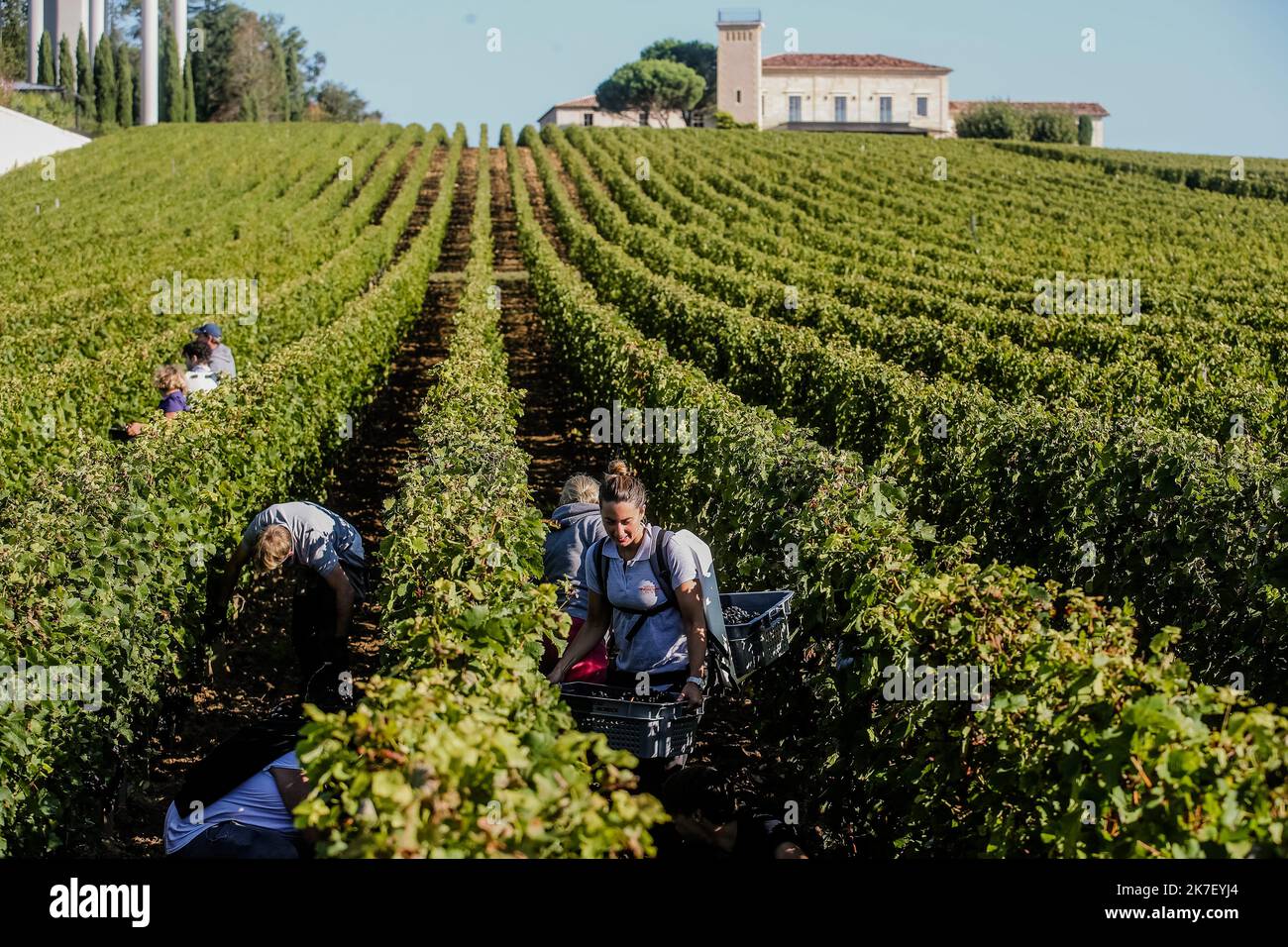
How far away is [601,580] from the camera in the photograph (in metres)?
5.36

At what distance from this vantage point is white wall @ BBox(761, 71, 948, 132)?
87875 mm

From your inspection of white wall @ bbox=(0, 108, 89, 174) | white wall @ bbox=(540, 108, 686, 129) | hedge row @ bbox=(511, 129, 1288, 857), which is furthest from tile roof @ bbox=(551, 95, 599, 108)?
hedge row @ bbox=(511, 129, 1288, 857)

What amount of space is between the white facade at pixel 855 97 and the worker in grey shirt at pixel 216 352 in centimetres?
7922

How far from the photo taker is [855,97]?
8856 cm

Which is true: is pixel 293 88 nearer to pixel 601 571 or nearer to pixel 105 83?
pixel 105 83

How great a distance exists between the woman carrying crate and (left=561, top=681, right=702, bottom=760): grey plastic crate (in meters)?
Answer: 0.12

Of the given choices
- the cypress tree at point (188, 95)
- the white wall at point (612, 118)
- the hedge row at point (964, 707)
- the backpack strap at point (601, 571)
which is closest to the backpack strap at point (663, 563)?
the backpack strap at point (601, 571)

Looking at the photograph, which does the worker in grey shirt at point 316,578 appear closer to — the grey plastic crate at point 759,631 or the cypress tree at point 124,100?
the grey plastic crate at point 759,631

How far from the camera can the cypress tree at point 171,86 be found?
242 feet

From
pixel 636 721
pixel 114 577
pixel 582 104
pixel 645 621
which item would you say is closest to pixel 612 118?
pixel 582 104

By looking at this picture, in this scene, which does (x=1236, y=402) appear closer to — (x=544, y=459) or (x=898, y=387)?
(x=898, y=387)
